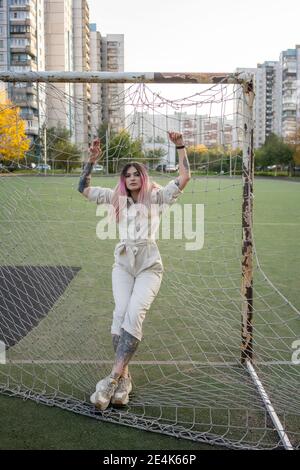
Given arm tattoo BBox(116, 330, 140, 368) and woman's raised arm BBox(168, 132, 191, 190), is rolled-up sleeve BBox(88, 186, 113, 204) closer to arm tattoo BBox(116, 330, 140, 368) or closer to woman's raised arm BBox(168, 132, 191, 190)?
woman's raised arm BBox(168, 132, 191, 190)

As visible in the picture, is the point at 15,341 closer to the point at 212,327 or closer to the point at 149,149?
the point at 212,327

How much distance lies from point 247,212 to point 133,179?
927 mm

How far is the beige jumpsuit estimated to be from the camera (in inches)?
147

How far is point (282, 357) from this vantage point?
459 centimetres

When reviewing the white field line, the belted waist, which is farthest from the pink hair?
the white field line

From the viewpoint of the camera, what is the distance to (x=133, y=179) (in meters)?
3.85

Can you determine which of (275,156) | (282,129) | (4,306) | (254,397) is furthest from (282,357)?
(282,129)

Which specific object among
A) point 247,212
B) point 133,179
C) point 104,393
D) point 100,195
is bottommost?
point 104,393

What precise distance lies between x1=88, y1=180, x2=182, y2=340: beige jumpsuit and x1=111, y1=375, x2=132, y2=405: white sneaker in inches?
12.5

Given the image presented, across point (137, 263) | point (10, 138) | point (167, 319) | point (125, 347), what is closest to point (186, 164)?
point (137, 263)

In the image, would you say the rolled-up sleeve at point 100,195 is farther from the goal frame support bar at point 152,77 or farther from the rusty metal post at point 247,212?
the rusty metal post at point 247,212

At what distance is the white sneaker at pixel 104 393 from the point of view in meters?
3.52

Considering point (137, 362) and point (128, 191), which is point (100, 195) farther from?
point (137, 362)

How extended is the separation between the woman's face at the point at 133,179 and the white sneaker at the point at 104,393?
1.30 meters
